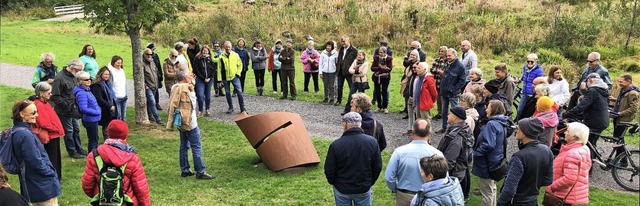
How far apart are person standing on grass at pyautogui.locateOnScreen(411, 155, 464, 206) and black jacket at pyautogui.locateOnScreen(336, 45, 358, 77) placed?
934 cm

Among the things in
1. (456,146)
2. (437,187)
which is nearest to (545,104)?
(456,146)

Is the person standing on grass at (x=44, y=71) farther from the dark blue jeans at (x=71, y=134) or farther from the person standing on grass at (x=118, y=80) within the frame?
the dark blue jeans at (x=71, y=134)

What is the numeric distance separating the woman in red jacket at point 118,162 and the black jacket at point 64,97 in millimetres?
4363

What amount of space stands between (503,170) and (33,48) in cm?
2748

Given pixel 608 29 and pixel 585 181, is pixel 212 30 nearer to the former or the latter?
pixel 608 29

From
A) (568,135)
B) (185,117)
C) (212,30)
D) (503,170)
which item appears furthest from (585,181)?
(212,30)

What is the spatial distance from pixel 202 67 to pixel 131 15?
2.07 meters

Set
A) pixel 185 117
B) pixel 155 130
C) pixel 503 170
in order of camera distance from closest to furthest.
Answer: pixel 503 170 → pixel 185 117 → pixel 155 130

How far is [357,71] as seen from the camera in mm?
13898

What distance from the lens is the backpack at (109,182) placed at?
579 cm

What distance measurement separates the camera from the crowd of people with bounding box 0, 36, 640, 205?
19.7 ft

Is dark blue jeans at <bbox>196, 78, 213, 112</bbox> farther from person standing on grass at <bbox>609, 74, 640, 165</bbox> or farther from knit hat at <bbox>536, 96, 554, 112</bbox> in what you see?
person standing on grass at <bbox>609, 74, 640, 165</bbox>

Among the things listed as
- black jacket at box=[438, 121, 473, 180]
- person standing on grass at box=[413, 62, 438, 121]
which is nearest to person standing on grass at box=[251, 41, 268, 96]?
person standing on grass at box=[413, 62, 438, 121]

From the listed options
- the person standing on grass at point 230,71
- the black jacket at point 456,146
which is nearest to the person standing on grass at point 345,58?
the person standing on grass at point 230,71
